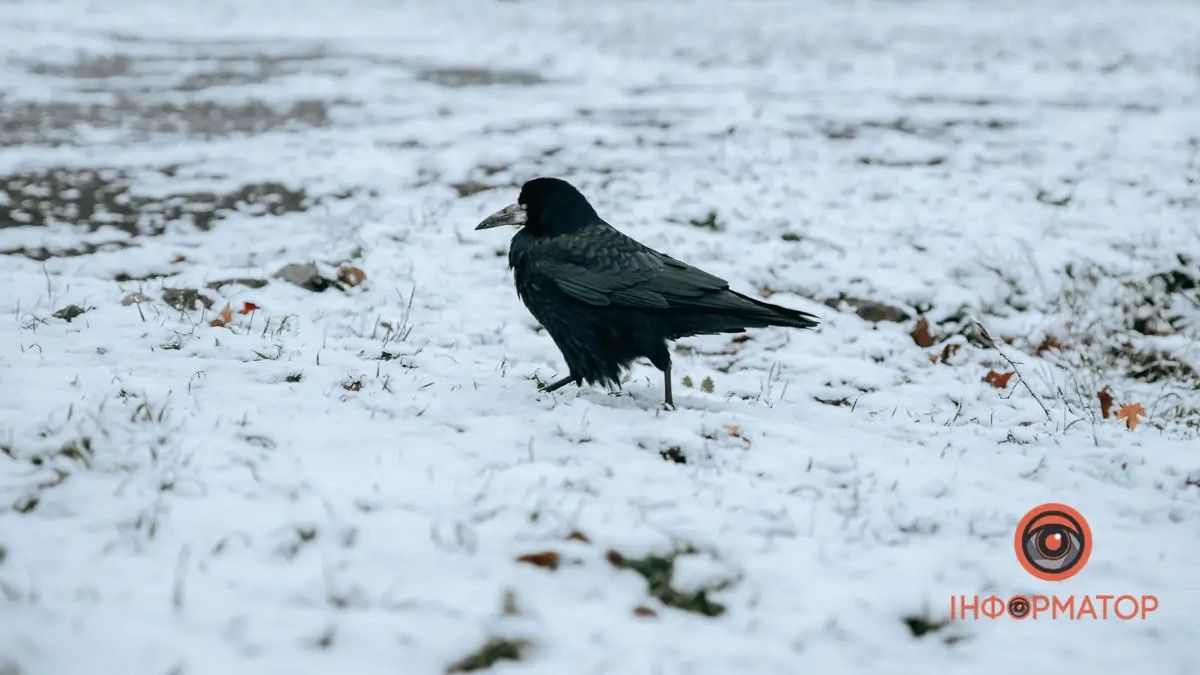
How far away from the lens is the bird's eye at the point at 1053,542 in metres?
3.40

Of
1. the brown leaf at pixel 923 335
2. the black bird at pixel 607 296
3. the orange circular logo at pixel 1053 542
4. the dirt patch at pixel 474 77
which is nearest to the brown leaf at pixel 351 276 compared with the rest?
the black bird at pixel 607 296

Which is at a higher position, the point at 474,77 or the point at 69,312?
the point at 474,77

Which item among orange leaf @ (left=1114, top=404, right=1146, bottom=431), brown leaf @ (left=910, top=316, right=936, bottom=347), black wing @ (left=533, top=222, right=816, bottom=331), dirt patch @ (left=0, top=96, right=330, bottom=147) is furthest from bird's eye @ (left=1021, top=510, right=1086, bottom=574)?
dirt patch @ (left=0, top=96, right=330, bottom=147)

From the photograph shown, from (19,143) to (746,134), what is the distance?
9141mm

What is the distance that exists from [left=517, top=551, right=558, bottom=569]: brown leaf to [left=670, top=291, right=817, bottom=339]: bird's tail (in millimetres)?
1884

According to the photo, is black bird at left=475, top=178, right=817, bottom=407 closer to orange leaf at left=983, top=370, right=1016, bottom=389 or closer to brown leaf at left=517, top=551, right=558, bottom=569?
brown leaf at left=517, top=551, right=558, bottom=569

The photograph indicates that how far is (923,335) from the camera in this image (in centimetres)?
664

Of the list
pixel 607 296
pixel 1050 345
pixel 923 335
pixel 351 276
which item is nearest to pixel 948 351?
pixel 923 335

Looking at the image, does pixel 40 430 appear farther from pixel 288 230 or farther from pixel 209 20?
pixel 209 20

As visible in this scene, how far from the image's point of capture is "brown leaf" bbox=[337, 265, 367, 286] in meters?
7.02

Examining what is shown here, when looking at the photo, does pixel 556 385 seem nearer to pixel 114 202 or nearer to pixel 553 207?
pixel 553 207

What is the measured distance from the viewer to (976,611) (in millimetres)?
3092

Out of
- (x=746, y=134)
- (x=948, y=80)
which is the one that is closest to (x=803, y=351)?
(x=746, y=134)

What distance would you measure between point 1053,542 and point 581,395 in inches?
94.9
